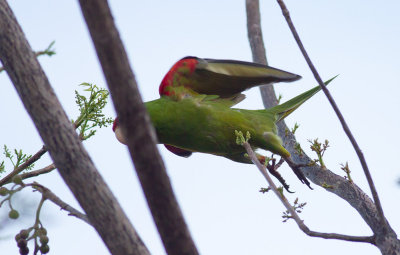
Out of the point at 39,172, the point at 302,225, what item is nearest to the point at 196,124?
the point at 39,172

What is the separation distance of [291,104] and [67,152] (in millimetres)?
2721

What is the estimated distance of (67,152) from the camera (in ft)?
4.88

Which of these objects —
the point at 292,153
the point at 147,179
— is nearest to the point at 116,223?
the point at 147,179

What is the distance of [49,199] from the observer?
5.82ft

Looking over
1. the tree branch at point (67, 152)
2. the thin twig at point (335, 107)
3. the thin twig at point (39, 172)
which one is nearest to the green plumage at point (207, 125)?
the thin twig at point (39, 172)

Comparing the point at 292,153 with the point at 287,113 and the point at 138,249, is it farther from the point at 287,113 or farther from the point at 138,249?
the point at 138,249

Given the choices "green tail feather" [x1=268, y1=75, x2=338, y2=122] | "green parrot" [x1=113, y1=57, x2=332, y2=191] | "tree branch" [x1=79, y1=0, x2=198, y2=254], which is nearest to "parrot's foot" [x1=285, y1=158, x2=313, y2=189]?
"green parrot" [x1=113, y1=57, x2=332, y2=191]

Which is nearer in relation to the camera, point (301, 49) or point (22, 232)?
point (22, 232)

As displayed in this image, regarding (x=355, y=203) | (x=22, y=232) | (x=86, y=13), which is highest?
(x=86, y=13)

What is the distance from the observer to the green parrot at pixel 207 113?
350cm

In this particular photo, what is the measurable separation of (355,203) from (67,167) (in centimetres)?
182

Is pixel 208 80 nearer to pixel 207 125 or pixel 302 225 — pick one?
pixel 207 125

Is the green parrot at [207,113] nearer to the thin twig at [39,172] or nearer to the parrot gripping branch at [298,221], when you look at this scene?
the thin twig at [39,172]

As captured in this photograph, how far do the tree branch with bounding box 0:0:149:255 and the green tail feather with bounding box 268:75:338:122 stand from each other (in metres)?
Answer: 2.56
